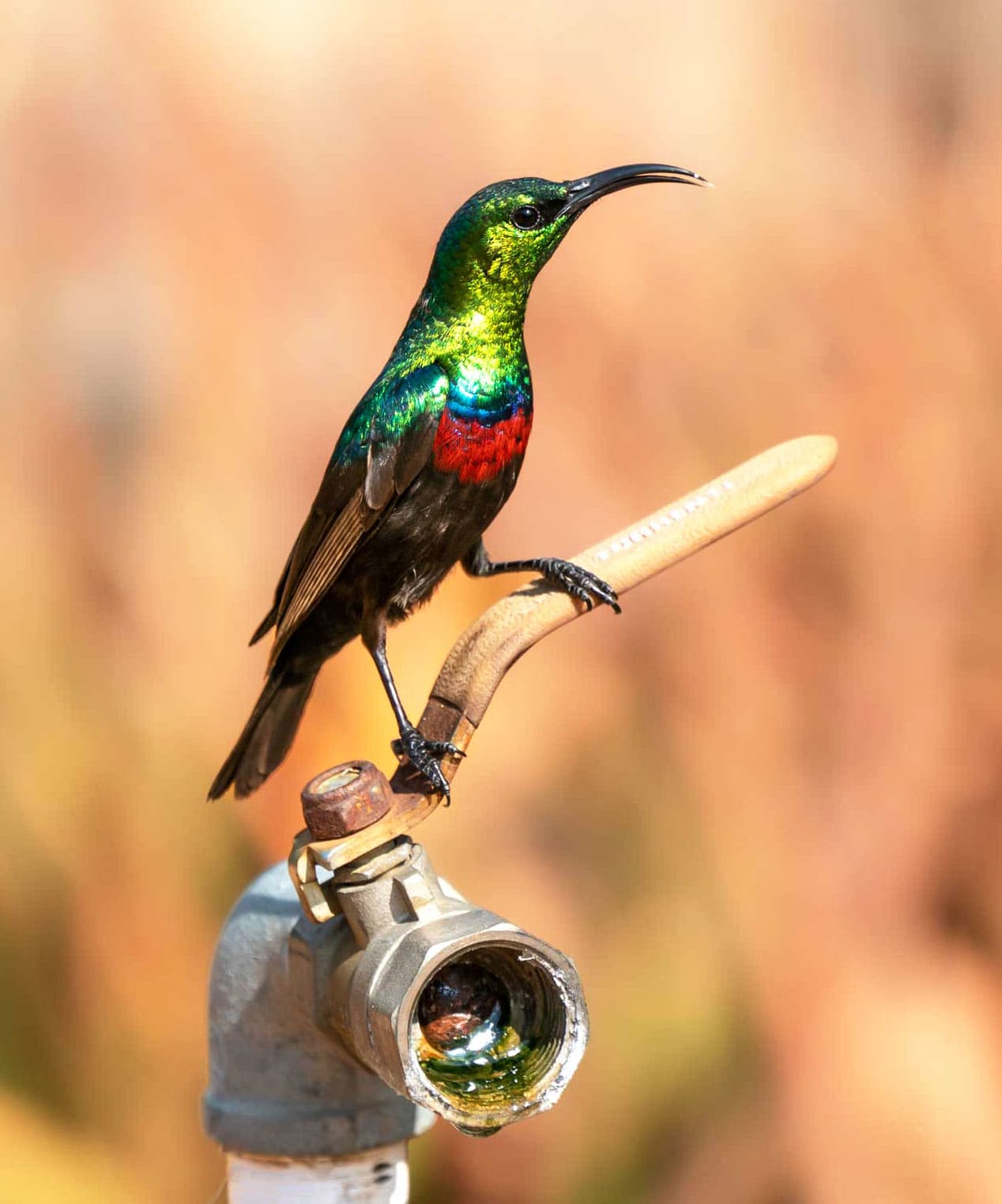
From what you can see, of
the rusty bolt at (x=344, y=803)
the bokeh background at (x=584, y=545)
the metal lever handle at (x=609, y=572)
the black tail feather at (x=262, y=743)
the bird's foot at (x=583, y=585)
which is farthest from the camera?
the bokeh background at (x=584, y=545)

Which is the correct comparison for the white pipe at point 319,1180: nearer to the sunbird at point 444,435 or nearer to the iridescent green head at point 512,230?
the sunbird at point 444,435

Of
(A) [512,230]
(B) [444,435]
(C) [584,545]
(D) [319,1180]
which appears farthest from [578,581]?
(C) [584,545]

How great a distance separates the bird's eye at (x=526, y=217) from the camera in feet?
5.31

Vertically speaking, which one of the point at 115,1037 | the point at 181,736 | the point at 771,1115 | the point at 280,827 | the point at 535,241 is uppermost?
the point at 535,241

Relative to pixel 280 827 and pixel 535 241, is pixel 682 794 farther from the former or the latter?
pixel 535 241

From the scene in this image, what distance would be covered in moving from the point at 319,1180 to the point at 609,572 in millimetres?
682

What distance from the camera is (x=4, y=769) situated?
264 centimetres

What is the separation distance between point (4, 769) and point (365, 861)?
1465mm

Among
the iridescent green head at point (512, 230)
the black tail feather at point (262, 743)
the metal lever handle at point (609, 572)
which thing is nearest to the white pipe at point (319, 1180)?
the metal lever handle at point (609, 572)

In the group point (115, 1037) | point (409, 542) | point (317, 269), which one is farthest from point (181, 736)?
point (409, 542)

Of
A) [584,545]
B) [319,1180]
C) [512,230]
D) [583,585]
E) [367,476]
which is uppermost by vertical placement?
[512,230]

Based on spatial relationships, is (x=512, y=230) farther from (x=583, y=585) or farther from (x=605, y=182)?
(x=583, y=585)

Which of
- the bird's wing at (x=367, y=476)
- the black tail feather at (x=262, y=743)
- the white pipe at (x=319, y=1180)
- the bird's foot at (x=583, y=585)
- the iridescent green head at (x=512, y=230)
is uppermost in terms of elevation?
the iridescent green head at (x=512, y=230)

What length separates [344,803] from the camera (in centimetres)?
133
